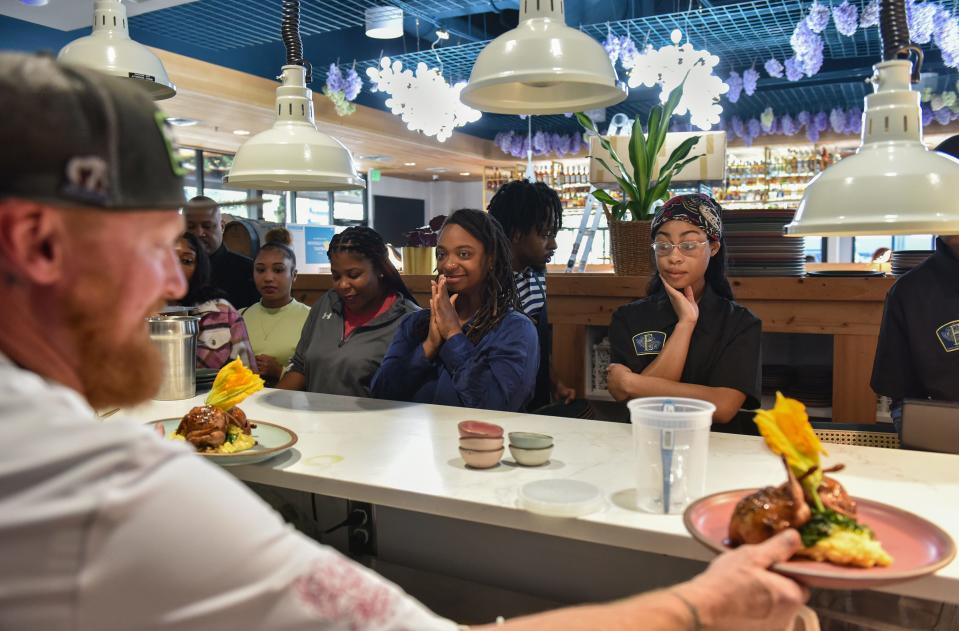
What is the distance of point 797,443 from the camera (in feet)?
3.56

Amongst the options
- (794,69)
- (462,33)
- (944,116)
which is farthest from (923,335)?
(944,116)

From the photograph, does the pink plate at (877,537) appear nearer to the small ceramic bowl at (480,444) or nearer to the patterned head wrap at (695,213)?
the small ceramic bowl at (480,444)

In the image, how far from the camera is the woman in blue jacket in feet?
7.68

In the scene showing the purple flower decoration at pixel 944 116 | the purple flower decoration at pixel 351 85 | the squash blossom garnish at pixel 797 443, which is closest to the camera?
the squash blossom garnish at pixel 797 443

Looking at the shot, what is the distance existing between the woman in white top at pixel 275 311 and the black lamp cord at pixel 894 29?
289 cm

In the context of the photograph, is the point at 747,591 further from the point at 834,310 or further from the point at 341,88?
the point at 341,88

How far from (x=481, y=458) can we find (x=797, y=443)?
0.67 metres

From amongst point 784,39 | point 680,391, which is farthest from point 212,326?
point 784,39

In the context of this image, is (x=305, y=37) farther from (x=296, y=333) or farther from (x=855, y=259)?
(x=855, y=259)

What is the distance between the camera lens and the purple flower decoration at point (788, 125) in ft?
30.9

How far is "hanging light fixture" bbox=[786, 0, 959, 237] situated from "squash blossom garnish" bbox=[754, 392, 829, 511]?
0.48 m

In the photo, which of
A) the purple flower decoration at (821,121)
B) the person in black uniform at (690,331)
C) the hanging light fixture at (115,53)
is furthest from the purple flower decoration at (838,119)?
the hanging light fixture at (115,53)

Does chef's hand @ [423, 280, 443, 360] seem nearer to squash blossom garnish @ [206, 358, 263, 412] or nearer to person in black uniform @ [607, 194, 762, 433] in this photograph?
person in black uniform @ [607, 194, 762, 433]

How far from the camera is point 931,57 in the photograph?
819cm
